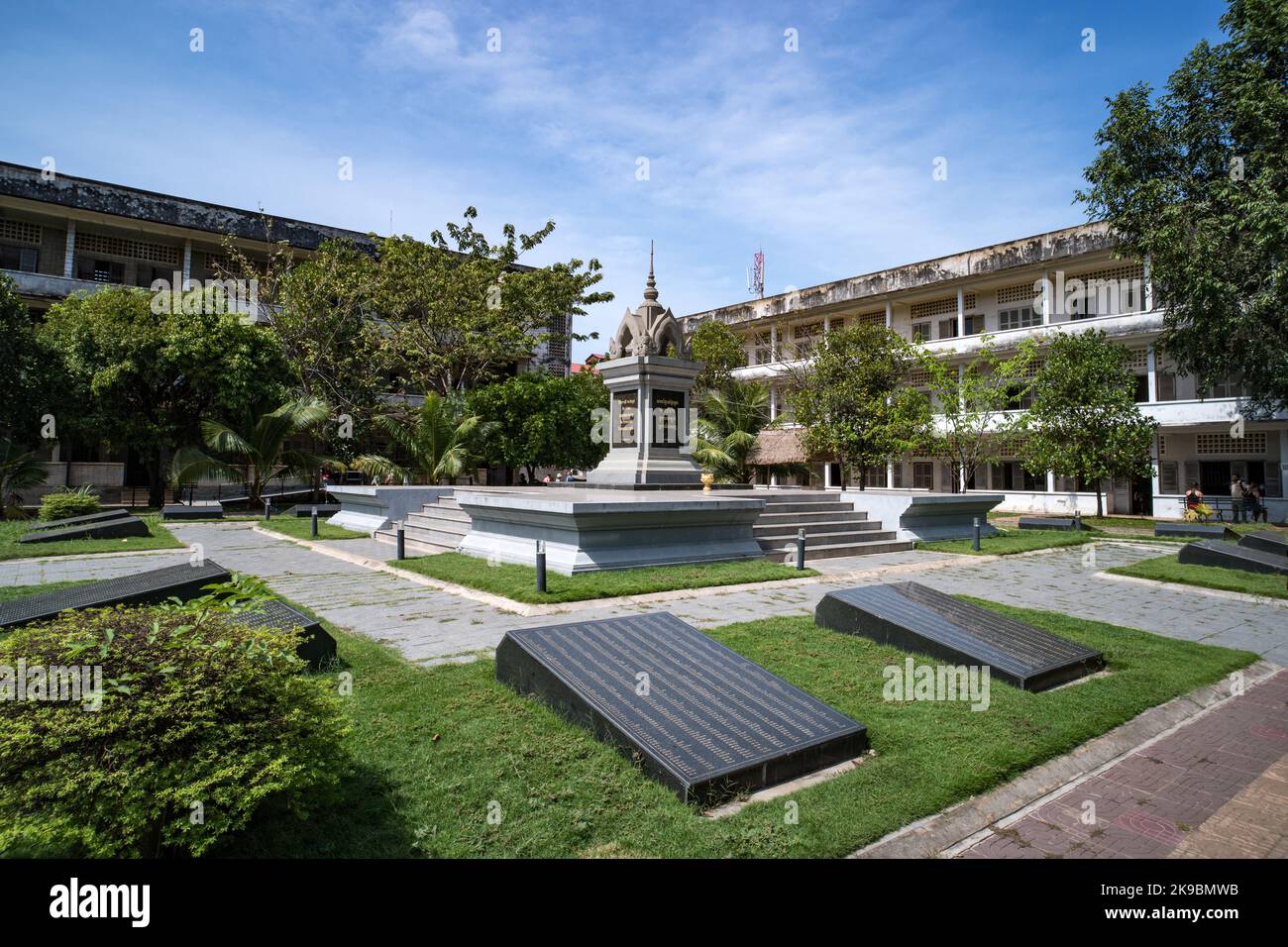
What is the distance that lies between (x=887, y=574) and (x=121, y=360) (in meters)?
23.6

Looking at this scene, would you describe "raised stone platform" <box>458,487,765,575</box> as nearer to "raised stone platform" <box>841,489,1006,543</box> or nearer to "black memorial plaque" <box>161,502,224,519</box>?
"raised stone platform" <box>841,489,1006,543</box>

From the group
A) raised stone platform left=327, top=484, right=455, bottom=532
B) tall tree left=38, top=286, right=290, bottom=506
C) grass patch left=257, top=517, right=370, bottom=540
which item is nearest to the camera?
grass patch left=257, top=517, right=370, bottom=540

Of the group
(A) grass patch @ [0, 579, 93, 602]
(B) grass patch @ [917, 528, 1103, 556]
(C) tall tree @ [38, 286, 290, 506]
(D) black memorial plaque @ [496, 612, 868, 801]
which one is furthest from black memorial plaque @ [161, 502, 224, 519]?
(B) grass patch @ [917, 528, 1103, 556]

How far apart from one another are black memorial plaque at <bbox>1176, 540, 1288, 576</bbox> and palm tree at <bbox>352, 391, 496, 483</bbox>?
1680 centimetres

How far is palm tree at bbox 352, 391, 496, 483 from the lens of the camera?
20.4 m

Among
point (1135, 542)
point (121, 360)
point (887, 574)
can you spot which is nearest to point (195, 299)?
point (121, 360)

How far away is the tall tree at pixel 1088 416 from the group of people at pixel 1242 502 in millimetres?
1918

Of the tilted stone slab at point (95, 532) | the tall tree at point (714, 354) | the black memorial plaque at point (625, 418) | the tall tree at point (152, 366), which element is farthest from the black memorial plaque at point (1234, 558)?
the tall tree at point (152, 366)

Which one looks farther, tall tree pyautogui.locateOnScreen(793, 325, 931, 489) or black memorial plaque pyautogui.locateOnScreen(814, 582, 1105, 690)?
tall tree pyautogui.locateOnScreen(793, 325, 931, 489)

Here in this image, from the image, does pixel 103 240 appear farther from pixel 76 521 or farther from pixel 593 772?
pixel 593 772

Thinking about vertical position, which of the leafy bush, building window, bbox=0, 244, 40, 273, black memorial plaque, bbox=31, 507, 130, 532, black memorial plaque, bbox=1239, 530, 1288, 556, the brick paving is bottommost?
the brick paving

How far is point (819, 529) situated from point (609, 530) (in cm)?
557

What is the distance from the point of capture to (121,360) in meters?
21.9
